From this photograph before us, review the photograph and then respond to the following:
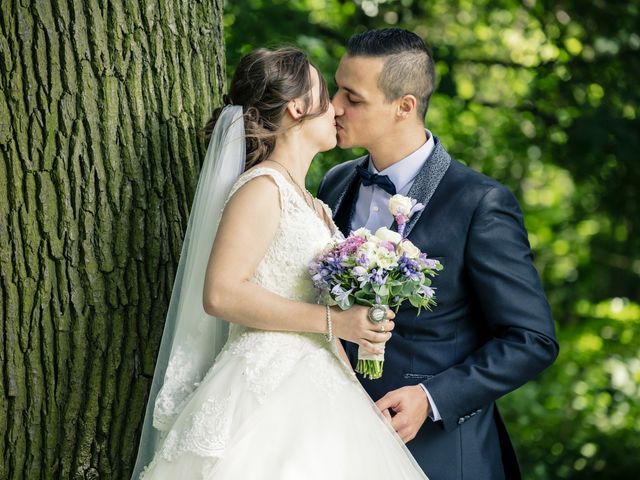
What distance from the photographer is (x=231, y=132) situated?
287cm

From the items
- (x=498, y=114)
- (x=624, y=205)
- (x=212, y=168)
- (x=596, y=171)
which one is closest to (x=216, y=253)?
(x=212, y=168)

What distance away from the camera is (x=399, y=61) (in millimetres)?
3422

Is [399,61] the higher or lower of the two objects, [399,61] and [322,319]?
the higher

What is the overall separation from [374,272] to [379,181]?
83 cm

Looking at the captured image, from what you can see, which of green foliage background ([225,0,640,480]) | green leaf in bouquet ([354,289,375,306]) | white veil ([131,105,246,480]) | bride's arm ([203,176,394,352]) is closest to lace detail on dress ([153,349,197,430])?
white veil ([131,105,246,480])

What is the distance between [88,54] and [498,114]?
5.81 metres

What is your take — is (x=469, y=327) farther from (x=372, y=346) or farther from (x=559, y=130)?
(x=559, y=130)

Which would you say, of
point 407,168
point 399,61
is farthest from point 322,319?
point 399,61

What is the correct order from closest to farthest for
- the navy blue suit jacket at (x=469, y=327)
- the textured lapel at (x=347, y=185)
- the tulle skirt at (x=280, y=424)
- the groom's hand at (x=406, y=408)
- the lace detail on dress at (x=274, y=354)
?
the tulle skirt at (x=280, y=424)
the lace detail on dress at (x=274, y=354)
the groom's hand at (x=406, y=408)
the navy blue suit jacket at (x=469, y=327)
the textured lapel at (x=347, y=185)

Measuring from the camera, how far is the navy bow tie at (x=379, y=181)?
329 centimetres

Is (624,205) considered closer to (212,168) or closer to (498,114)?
(498,114)

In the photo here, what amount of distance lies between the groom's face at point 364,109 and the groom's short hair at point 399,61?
3cm

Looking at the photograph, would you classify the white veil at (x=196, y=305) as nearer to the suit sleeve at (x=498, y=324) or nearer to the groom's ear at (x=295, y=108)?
the groom's ear at (x=295, y=108)

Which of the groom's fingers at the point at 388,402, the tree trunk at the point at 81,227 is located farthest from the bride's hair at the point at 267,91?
the groom's fingers at the point at 388,402
